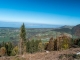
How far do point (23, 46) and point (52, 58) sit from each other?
35.5 metres

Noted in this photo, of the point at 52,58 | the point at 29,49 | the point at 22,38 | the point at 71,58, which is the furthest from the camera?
the point at 29,49

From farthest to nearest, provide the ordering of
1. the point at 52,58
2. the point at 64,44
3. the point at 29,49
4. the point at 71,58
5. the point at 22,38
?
1. the point at 29,49
2. the point at 22,38
3. the point at 64,44
4. the point at 52,58
5. the point at 71,58

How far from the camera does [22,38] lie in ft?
172

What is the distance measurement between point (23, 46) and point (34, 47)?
9.81m

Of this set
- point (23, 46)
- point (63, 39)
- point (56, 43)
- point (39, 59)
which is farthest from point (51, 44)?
point (39, 59)

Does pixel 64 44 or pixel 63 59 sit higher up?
pixel 63 59

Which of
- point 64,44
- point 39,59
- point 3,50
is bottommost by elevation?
point 3,50

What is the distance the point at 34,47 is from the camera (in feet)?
198

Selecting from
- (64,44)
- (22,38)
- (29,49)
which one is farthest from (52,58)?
(29,49)

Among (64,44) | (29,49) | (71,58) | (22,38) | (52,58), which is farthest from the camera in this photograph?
(29,49)

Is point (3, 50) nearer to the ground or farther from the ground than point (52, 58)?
nearer to the ground

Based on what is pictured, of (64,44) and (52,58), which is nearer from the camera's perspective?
(52,58)

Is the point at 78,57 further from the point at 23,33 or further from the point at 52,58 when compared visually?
the point at 23,33

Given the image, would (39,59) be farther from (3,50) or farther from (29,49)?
(3,50)
